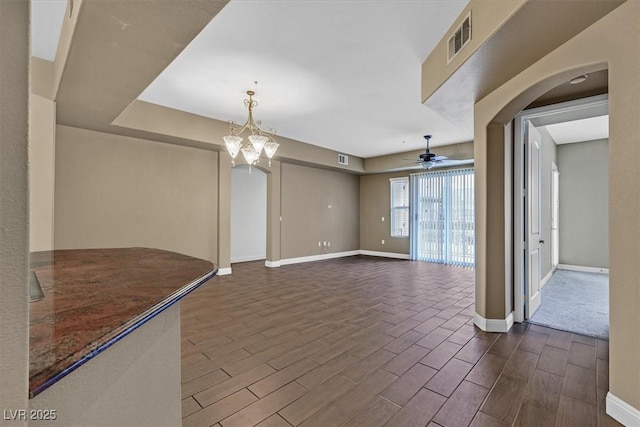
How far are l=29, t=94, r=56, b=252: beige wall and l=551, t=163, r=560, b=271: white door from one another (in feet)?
25.3

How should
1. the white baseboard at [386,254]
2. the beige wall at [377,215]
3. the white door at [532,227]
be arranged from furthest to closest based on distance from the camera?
1. the beige wall at [377,215]
2. the white baseboard at [386,254]
3. the white door at [532,227]

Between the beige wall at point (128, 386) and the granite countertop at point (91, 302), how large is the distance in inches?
4.9

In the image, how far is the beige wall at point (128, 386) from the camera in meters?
0.75

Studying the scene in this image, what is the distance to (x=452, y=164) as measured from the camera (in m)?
7.29

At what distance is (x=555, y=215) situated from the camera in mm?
5965

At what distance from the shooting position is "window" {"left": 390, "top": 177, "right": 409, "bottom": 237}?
8414mm

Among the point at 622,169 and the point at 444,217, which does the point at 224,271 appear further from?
the point at 622,169

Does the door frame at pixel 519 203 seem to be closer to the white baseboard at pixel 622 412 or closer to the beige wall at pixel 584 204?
the white baseboard at pixel 622 412

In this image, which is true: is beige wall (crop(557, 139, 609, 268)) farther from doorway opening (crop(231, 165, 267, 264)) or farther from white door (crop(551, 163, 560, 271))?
doorway opening (crop(231, 165, 267, 264))

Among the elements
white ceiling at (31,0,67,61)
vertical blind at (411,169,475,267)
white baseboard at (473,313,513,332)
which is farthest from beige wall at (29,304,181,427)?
vertical blind at (411,169,475,267)

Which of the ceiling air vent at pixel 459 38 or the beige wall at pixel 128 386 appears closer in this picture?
the beige wall at pixel 128 386

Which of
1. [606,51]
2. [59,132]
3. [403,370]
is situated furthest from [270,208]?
[606,51]

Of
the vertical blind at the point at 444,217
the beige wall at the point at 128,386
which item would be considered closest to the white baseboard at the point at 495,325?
the beige wall at the point at 128,386

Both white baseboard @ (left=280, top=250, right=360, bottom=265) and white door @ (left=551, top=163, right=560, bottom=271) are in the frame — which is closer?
white door @ (left=551, top=163, right=560, bottom=271)
